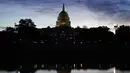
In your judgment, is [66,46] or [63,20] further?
[63,20]

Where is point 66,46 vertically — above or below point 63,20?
below

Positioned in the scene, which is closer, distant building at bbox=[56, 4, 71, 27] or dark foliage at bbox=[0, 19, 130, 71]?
dark foliage at bbox=[0, 19, 130, 71]

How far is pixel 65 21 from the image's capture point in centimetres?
15788

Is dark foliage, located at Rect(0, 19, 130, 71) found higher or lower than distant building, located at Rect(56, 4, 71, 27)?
lower

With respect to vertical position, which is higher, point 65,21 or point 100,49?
point 65,21

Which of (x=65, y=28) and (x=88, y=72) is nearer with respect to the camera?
(x=88, y=72)

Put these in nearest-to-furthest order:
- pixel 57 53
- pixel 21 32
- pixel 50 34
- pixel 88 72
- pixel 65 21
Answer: pixel 88 72 → pixel 57 53 → pixel 21 32 → pixel 50 34 → pixel 65 21

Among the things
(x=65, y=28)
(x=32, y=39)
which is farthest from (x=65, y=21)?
(x=32, y=39)

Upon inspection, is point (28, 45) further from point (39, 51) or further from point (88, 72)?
point (88, 72)

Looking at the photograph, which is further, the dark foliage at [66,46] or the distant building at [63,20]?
the distant building at [63,20]

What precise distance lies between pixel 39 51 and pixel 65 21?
240 ft

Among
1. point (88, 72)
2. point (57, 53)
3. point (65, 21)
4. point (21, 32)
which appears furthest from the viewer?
point (65, 21)

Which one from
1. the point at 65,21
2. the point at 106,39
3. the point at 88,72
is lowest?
the point at 88,72

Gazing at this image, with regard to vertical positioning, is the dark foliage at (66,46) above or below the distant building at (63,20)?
below
